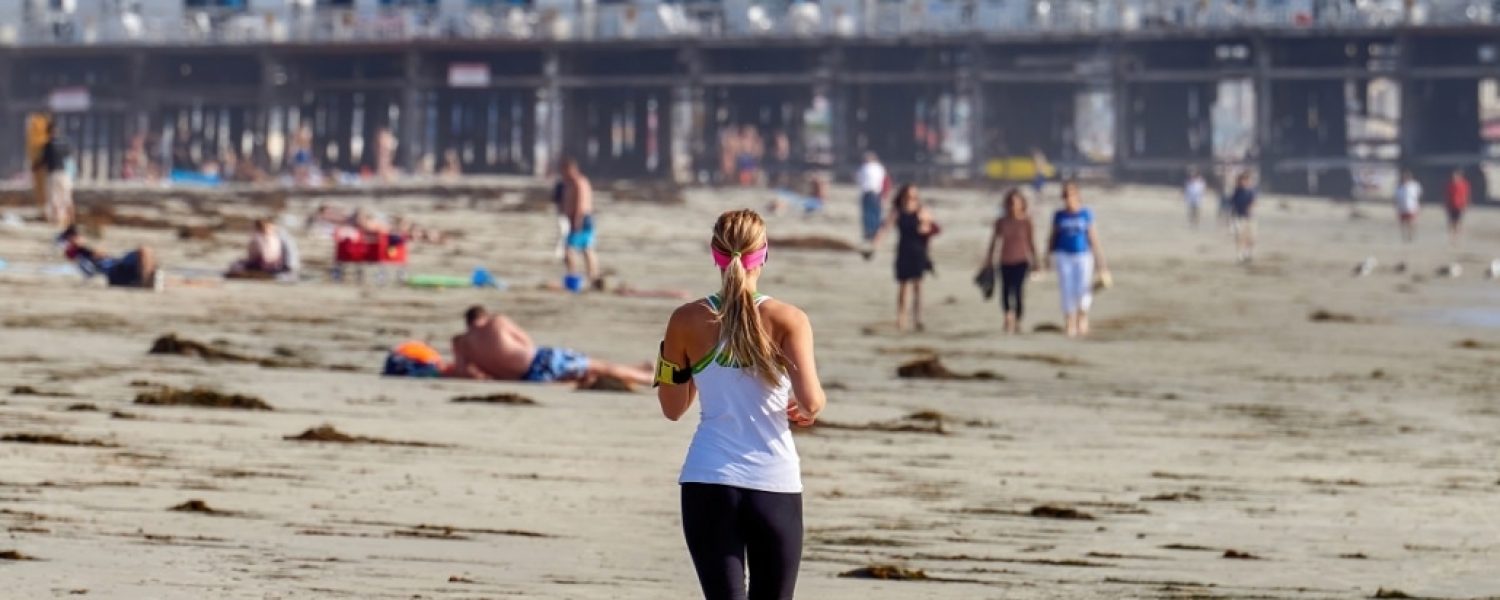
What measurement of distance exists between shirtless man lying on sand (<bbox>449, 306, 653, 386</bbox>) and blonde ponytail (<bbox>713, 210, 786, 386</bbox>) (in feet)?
31.1

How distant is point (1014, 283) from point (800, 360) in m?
15.9

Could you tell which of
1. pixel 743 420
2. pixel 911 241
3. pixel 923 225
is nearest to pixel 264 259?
pixel 911 241

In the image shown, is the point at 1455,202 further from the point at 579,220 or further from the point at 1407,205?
the point at 579,220

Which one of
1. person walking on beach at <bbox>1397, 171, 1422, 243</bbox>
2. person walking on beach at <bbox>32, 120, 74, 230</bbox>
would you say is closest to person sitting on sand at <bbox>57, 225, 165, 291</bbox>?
person walking on beach at <bbox>32, 120, 74, 230</bbox>

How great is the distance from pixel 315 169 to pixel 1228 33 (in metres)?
22.0

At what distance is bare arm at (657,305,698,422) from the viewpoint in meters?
5.95

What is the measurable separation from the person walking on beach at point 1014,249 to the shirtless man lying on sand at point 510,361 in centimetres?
599

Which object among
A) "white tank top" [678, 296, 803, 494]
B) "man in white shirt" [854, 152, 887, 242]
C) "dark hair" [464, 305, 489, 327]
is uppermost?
"white tank top" [678, 296, 803, 494]

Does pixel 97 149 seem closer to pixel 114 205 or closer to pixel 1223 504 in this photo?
pixel 114 205

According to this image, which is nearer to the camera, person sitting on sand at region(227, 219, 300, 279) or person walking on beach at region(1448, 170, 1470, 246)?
person sitting on sand at region(227, 219, 300, 279)

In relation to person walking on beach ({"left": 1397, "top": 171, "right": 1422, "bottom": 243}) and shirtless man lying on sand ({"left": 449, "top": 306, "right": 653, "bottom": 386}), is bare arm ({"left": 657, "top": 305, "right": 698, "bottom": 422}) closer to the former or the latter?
shirtless man lying on sand ({"left": 449, "top": 306, "right": 653, "bottom": 386})

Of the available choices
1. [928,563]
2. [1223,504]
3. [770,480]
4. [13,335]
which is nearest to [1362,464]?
[1223,504]

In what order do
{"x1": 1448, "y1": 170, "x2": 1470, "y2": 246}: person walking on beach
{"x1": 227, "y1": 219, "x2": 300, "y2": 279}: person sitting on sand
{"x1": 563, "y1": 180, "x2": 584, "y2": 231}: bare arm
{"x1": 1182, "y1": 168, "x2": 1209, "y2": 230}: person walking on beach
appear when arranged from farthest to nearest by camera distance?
{"x1": 1182, "y1": 168, "x2": 1209, "y2": 230}: person walking on beach → {"x1": 1448, "y1": 170, "x2": 1470, "y2": 246}: person walking on beach → {"x1": 563, "y1": 180, "x2": 584, "y2": 231}: bare arm → {"x1": 227, "y1": 219, "x2": 300, "y2": 279}: person sitting on sand

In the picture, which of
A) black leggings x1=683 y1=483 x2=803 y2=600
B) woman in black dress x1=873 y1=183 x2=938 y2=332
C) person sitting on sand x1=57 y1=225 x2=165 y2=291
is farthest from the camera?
person sitting on sand x1=57 y1=225 x2=165 y2=291
